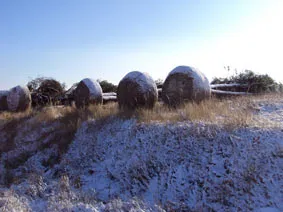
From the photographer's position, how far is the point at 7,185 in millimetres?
5758

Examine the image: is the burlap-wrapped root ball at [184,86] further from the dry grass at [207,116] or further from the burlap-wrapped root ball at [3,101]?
the burlap-wrapped root ball at [3,101]

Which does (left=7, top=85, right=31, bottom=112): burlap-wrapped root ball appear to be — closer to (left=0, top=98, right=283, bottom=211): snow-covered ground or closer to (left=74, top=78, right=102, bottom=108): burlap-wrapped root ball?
(left=74, top=78, right=102, bottom=108): burlap-wrapped root ball

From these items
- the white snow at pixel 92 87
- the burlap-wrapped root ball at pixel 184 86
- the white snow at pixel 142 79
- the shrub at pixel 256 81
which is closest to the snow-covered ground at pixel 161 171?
the white snow at pixel 142 79

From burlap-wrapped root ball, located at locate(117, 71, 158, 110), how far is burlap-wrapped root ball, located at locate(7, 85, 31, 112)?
7.43 m

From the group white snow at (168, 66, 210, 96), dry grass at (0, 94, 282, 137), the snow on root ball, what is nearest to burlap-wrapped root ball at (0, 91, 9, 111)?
the snow on root ball

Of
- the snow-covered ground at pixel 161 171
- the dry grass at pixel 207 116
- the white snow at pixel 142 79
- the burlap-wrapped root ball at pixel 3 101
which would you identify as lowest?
the snow-covered ground at pixel 161 171

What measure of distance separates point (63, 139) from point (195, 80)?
461 centimetres

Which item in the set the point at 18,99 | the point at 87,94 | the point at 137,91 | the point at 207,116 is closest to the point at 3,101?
the point at 18,99

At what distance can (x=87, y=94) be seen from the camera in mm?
11719

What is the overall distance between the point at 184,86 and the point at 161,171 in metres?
4.69

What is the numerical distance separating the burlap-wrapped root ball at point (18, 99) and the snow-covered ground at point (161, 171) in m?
7.82

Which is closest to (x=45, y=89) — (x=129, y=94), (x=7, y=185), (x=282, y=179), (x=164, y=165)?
(x=129, y=94)

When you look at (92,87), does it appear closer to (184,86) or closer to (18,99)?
(184,86)

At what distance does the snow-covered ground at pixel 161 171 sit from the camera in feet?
14.0
